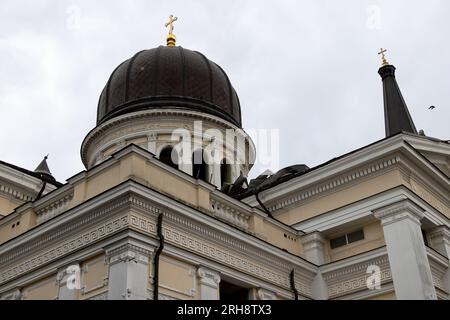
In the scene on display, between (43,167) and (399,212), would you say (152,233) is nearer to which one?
(399,212)

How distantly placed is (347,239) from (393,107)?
878 centimetres

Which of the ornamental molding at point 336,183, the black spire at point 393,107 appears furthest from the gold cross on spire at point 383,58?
the ornamental molding at point 336,183

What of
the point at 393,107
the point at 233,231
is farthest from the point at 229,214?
the point at 393,107

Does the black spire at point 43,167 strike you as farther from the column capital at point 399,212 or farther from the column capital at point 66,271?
the column capital at point 399,212

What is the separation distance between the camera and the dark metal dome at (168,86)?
80.1 ft

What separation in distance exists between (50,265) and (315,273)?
7.25 metres

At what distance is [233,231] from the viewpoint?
1397 centimetres

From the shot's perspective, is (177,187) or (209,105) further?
(209,105)

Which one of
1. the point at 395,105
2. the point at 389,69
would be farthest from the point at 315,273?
the point at 389,69

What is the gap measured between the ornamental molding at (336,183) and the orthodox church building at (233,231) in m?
0.03
